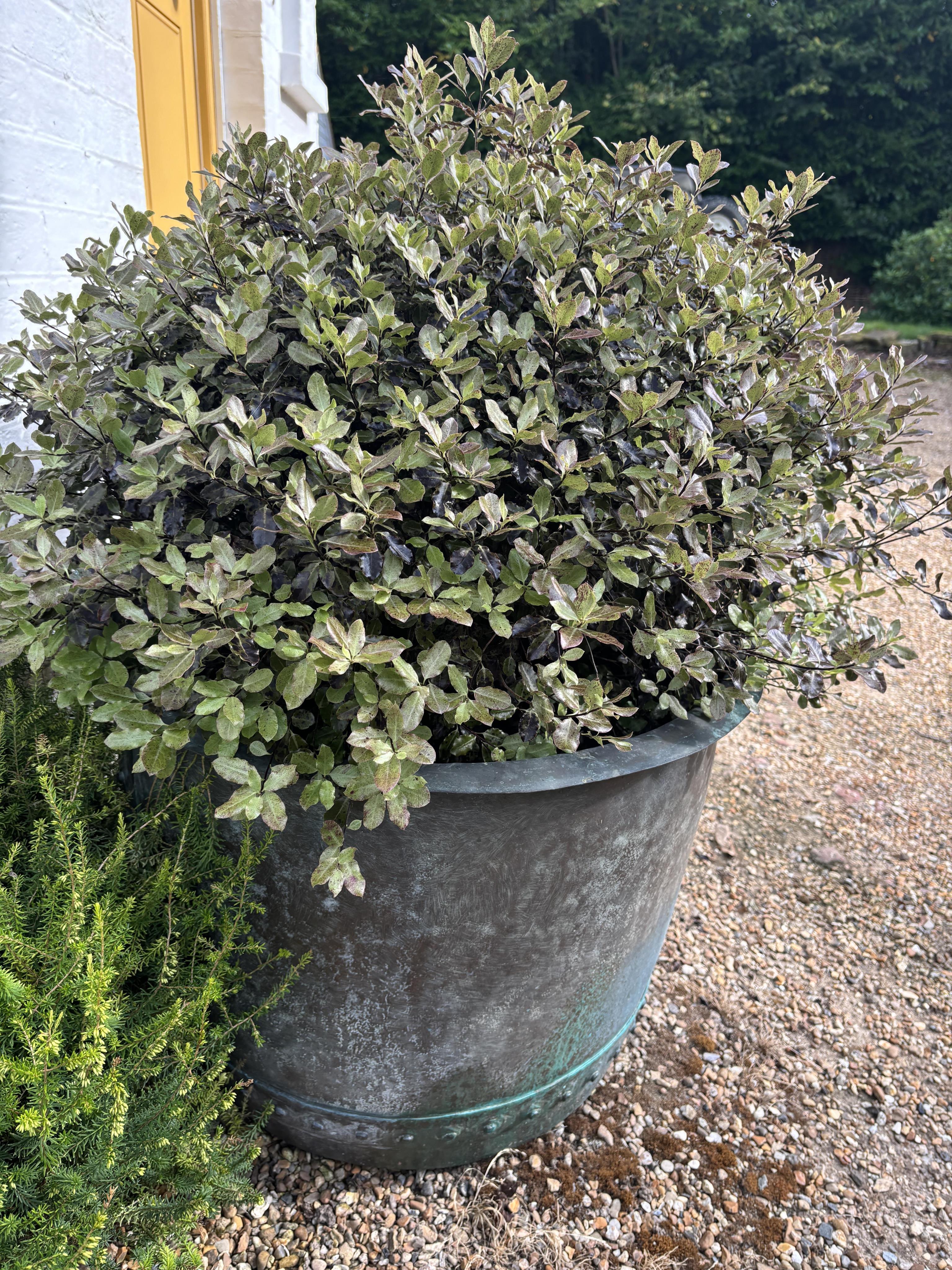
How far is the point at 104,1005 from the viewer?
1114mm

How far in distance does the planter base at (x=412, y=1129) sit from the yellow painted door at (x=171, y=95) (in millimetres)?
2947

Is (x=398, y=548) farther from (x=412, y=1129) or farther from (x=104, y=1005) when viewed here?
(x=412, y=1129)

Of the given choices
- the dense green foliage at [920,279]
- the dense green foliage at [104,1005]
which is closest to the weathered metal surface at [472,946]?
the dense green foliage at [104,1005]

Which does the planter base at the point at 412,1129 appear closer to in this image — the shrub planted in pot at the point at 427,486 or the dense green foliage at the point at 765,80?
the shrub planted in pot at the point at 427,486

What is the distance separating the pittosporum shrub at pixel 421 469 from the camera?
3.98 feet

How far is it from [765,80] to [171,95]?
1702 cm

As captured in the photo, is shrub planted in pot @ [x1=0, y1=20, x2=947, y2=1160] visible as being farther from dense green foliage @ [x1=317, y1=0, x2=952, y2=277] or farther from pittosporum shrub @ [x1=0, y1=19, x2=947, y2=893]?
dense green foliage @ [x1=317, y1=0, x2=952, y2=277]

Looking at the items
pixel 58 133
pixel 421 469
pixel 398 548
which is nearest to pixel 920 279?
pixel 58 133

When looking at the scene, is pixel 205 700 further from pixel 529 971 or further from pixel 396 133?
pixel 396 133

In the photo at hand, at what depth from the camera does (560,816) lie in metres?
1.34

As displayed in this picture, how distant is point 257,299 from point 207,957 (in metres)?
1.04

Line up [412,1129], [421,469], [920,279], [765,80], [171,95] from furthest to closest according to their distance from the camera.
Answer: [765,80]
[920,279]
[171,95]
[412,1129]
[421,469]

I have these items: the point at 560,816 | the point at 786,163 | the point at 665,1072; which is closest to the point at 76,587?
the point at 560,816

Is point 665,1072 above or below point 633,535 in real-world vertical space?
below
